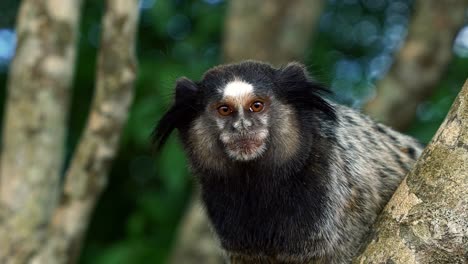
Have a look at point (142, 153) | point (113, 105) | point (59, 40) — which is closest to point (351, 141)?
point (113, 105)

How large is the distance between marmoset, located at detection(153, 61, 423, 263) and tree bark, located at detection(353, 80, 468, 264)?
0.56 metres

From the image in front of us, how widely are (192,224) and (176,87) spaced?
176 cm

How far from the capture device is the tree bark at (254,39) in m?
4.58

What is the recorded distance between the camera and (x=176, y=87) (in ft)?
9.76

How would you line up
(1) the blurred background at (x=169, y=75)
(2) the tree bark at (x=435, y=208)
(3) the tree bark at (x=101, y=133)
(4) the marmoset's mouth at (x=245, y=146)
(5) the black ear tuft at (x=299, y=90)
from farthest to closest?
(1) the blurred background at (x=169, y=75)
(3) the tree bark at (x=101, y=133)
(5) the black ear tuft at (x=299, y=90)
(4) the marmoset's mouth at (x=245, y=146)
(2) the tree bark at (x=435, y=208)

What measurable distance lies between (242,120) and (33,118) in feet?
4.68

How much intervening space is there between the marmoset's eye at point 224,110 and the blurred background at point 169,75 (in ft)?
4.72

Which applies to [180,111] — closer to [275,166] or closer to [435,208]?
[275,166]

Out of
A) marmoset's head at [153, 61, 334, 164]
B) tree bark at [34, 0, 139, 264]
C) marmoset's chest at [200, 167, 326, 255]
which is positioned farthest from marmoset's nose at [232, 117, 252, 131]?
tree bark at [34, 0, 139, 264]

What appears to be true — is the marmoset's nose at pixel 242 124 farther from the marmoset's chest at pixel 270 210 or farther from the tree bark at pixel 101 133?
the tree bark at pixel 101 133

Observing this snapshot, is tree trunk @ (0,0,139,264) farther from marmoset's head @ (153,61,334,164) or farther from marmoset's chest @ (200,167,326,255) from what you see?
marmoset's chest @ (200,167,326,255)

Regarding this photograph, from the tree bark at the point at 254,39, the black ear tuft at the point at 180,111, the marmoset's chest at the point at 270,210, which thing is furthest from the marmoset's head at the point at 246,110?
the tree bark at the point at 254,39

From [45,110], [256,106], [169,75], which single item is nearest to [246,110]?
[256,106]

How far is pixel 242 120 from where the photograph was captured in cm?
267
